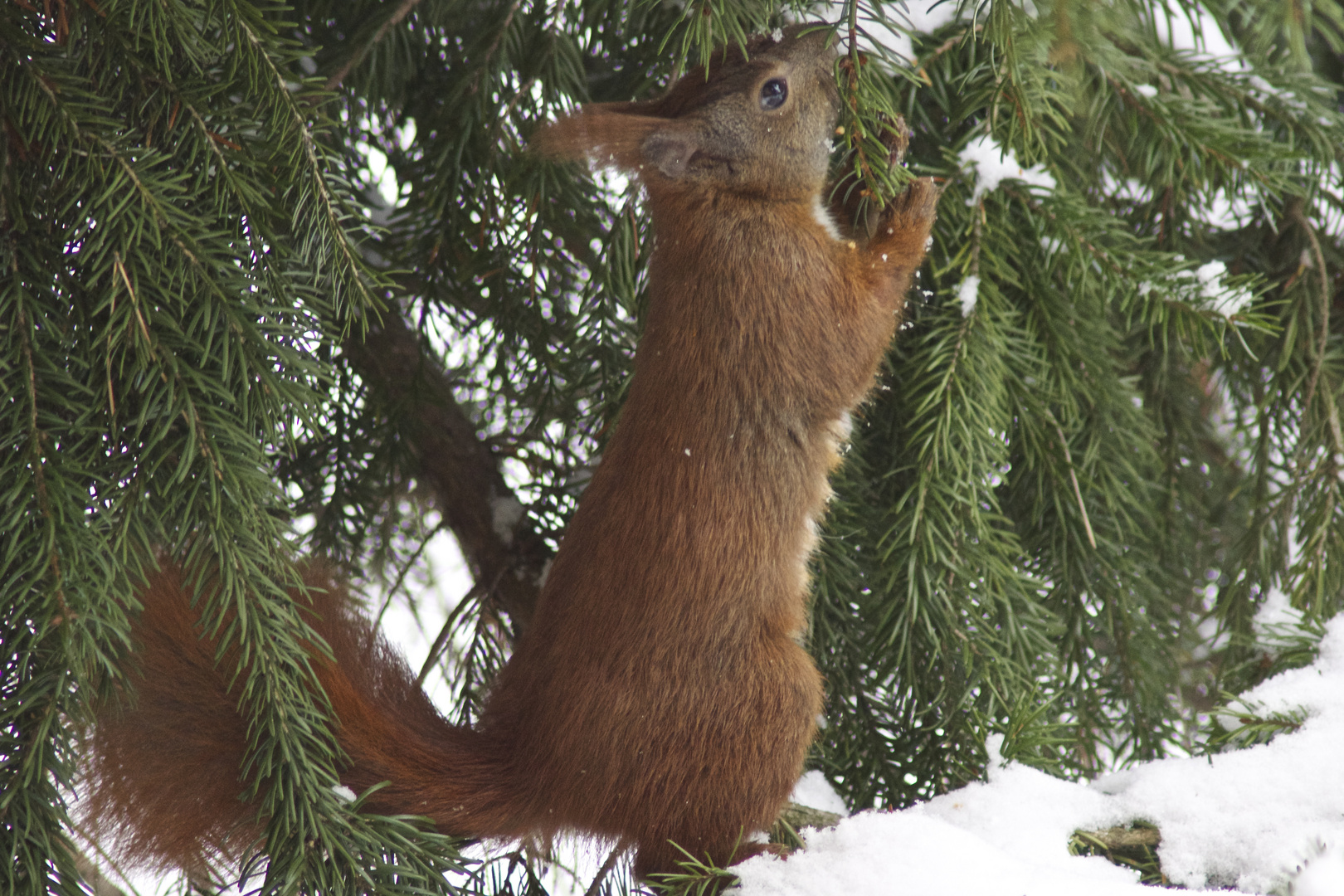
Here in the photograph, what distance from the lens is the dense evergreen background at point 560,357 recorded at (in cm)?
85

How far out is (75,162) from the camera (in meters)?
0.86

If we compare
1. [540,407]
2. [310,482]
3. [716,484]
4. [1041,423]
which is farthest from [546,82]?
[1041,423]

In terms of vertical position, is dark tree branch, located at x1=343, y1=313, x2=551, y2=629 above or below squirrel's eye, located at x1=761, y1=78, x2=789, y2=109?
below

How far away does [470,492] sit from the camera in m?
1.65

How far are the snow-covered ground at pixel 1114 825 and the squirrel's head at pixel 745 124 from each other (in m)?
0.89

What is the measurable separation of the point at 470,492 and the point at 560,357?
0.94ft

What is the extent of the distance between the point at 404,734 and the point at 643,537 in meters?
0.38

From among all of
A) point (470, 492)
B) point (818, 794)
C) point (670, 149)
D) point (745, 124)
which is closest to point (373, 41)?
point (670, 149)

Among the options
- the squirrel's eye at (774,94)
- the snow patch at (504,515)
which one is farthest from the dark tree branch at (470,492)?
the squirrel's eye at (774,94)

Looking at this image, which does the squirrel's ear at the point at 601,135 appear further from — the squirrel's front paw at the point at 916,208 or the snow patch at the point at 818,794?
the snow patch at the point at 818,794

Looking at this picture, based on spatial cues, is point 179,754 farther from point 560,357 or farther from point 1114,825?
point 1114,825

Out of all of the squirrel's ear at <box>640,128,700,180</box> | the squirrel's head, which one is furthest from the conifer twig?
the squirrel's ear at <box>640,128,700,180</box>

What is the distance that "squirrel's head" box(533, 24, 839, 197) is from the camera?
1.41 m

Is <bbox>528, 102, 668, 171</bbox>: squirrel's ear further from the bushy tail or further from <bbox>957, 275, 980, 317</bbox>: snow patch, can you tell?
the bushy tail
